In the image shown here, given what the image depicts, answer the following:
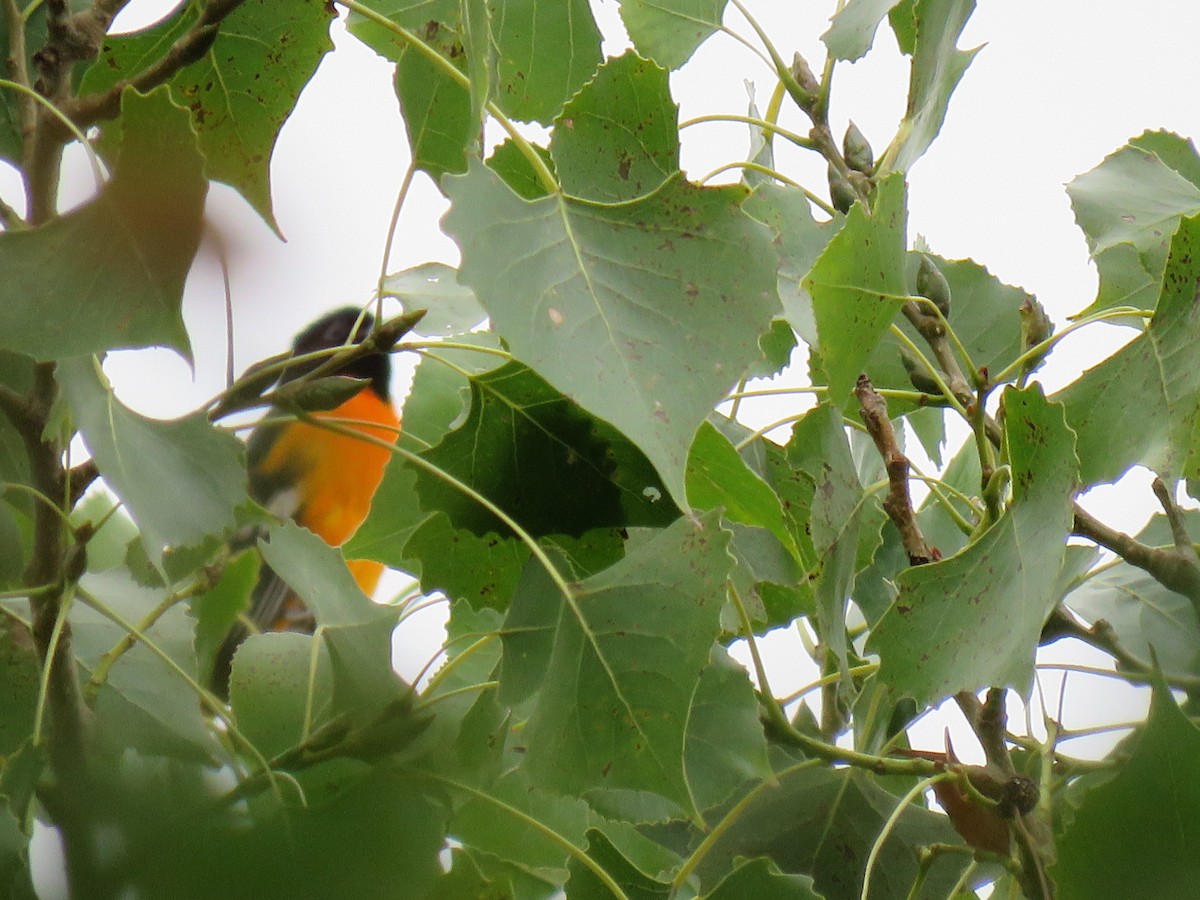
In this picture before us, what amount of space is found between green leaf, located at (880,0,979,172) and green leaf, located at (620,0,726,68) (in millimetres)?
134

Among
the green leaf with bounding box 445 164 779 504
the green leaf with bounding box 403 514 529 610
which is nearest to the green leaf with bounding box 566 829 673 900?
the green leaf with bounding box 403 514 529 610

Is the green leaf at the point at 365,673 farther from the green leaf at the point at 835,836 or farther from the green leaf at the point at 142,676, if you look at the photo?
the green leaf at the point at 835,836

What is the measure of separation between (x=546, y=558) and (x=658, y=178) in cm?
15

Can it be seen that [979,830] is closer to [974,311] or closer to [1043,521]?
[1043,521]

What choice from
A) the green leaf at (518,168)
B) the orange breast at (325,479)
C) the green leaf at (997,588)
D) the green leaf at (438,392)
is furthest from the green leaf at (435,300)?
the orange breast at (325,479)

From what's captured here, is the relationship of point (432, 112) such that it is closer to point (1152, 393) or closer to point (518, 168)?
point (518, 168)

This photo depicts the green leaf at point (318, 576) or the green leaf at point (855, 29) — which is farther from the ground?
the green leaf at point (855, 29)

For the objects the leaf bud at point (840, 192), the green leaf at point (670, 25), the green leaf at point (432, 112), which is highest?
the green leaf at point (670, 25)

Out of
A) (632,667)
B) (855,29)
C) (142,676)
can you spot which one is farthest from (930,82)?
(142,676)

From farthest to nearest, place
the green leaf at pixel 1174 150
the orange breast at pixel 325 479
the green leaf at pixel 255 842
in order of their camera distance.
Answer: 1. the orange breast at pixel 325 479
2. the green leaf at pixel 1174 150
3. the green leaf at pixel 255 842

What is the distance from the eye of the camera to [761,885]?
0.45 m

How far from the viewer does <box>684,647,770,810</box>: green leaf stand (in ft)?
1.61

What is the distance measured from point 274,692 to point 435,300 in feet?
0.80

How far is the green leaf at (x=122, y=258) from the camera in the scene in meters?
0.40
